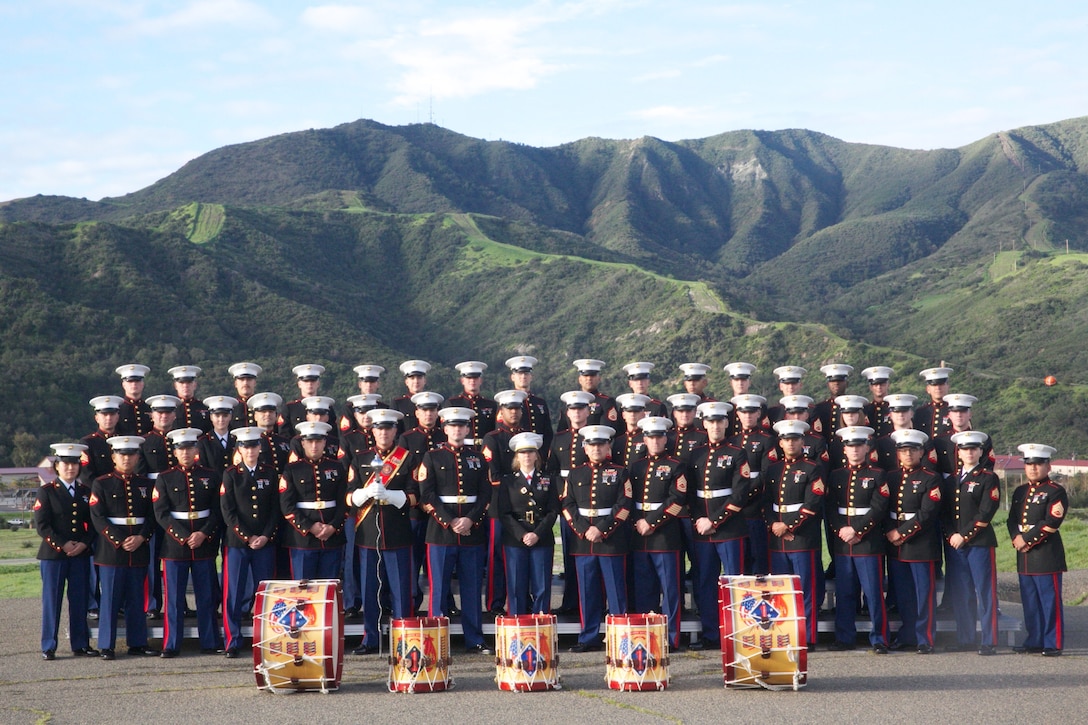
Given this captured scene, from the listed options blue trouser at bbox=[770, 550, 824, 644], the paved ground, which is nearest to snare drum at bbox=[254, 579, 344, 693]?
the paved ground

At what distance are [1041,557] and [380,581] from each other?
5.71 meters

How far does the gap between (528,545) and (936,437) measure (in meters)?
4.12

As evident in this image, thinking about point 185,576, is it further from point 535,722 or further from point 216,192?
point 216,192

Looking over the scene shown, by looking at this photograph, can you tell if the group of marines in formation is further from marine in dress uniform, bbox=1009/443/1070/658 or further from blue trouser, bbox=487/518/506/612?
blue trouser, bbox=487/518/506/612

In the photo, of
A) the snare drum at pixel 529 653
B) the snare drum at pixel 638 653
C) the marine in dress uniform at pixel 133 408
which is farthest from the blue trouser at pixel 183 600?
the snare drum at pixel 638 653

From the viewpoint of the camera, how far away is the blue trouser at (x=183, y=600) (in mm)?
10680

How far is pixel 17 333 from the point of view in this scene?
50.0m

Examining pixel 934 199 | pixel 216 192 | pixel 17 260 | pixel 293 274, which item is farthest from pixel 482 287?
pixel 934 199

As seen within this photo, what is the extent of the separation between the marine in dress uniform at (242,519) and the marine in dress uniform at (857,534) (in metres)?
5.05

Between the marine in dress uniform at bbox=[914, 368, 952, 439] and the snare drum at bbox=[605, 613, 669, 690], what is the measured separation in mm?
4282

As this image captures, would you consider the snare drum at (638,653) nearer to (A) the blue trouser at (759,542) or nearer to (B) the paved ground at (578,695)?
(B) the paved ground at (578,695)

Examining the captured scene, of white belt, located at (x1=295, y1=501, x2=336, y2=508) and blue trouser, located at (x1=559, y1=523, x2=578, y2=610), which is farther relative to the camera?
blue trouser, located at (x1=559, y1=523, x2=578, y2=610)

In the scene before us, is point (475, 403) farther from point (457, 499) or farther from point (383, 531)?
point (383, 531)

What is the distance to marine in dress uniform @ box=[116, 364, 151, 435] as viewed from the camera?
12.1 m
